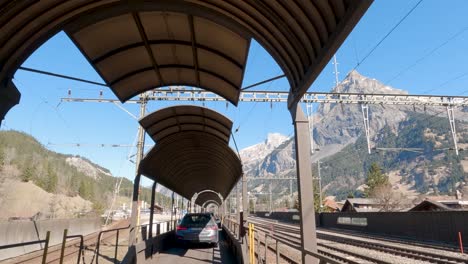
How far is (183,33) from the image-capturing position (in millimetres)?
7035

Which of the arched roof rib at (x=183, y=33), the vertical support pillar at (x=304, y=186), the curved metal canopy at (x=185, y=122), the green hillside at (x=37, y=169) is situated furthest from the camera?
the green hillside at (x=37, y=169)

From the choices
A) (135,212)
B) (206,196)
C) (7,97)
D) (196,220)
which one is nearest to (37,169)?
(206,196)

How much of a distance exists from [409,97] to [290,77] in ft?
87.3

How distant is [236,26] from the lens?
619 centimetres

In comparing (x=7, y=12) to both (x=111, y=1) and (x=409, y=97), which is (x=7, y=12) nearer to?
(x=111, y=1)

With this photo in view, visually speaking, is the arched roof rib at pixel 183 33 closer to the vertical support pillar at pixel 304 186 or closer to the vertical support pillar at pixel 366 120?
the vertical support pillar at pixel 304 186

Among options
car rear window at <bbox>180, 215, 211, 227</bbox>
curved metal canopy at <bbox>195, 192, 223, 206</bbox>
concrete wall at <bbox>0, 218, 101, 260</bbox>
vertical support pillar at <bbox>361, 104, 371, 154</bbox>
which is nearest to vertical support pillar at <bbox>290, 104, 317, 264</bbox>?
car rear window at <bbox>180, 215, 211, 227</bbox>

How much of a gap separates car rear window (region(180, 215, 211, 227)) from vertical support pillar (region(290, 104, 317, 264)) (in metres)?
11.8

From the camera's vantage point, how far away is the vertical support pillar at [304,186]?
5.82m

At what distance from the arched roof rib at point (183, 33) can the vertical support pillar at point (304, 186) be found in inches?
19.2

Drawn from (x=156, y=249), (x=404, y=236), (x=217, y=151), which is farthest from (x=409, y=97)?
(x=156, y=249)

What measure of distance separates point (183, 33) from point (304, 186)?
150 inches

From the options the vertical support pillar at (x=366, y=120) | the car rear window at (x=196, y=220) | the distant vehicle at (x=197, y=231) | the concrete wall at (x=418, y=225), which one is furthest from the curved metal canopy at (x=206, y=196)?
the distant vehicle at (x=197, y=231)

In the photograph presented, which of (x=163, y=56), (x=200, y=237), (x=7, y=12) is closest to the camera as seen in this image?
(x=7, y=12)
